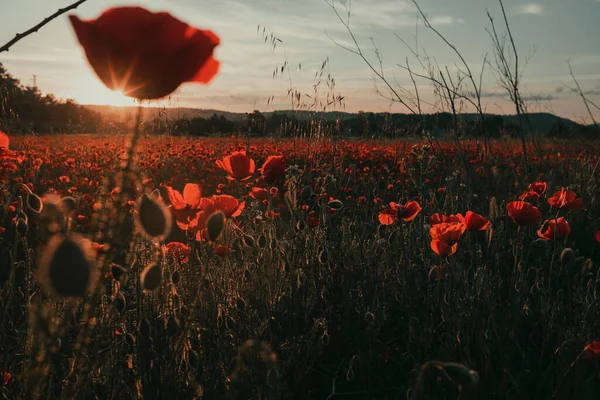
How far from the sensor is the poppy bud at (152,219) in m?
0.91

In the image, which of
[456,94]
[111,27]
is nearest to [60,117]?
[456,94]

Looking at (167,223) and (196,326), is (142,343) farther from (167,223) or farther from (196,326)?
(167,223)

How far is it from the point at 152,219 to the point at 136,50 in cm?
28

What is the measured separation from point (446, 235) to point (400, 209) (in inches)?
13.5

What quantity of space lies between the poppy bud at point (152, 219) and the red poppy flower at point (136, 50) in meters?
0.20

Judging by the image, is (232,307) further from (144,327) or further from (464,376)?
(464,376)

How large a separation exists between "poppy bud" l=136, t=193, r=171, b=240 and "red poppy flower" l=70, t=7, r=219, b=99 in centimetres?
20

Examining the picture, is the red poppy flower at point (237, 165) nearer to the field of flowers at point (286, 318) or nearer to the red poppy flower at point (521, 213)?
the field of flowers at point (286, 318)

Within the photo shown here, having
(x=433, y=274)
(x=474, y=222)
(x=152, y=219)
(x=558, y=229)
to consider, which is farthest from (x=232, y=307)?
(x=558, y=229)

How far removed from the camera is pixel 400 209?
2.15m

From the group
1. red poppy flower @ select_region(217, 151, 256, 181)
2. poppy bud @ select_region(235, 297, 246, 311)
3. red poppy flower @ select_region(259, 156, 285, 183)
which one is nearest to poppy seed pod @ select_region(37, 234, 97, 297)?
poppy bud @ select_region(235, 297, 246, 311)

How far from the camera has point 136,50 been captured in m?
0.79

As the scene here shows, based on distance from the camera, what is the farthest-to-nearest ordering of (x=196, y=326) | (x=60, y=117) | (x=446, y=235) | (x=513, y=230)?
(x=60, y=117) < (x=513, y=230) < (x=446, y=235) < (x=196, y=326)

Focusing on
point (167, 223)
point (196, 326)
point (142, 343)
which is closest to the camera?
point (167, 223)
